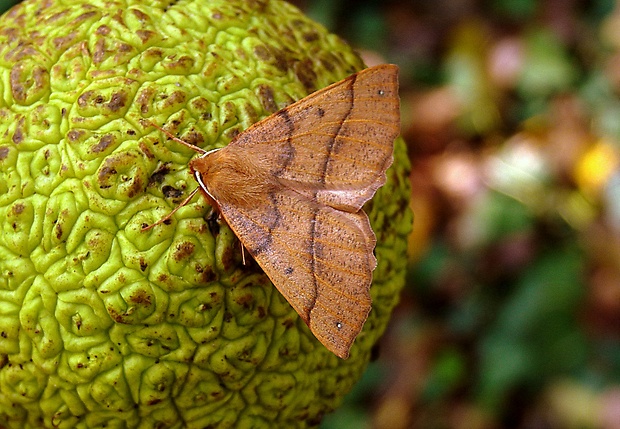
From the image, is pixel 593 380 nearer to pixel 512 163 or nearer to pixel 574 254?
pixel 574 254

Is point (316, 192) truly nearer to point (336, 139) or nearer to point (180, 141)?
point (336, 139)

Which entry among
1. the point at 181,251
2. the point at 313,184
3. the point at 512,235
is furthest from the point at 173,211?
the point at 512,235

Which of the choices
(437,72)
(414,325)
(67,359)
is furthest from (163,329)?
(437,72)

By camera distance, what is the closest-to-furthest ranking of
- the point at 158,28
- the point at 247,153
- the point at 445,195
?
the point at 247,153 < the point at 158,28 < the point at 445,195

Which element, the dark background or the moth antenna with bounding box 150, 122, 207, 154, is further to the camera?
the dark background

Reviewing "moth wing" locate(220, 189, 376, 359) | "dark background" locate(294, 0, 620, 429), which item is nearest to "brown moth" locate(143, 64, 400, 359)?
"moth wing" locate(220, 189, 376, 359)

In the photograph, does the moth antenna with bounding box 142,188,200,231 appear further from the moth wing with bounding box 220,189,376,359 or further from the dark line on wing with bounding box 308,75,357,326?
the dark line on wing with bounding box 308,75,357,326
